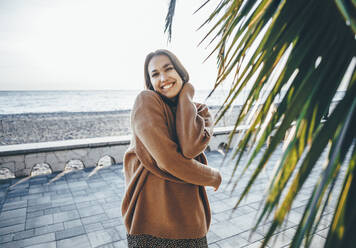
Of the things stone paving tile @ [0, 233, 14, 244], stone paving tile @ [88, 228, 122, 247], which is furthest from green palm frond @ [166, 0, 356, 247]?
stone paving tile @ [0, 233, 14, 244]

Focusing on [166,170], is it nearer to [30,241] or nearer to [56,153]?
[30,241]

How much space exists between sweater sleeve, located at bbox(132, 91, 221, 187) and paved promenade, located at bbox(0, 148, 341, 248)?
1.61m

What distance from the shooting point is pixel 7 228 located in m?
3.29

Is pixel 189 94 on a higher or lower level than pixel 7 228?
higher

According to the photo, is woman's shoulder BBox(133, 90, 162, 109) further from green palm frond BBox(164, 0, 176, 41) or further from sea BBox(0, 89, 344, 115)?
sea BBox(0, 89, 344, 115)

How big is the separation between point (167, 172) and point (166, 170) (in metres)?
0.08

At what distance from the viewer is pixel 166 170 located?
4.42 ft

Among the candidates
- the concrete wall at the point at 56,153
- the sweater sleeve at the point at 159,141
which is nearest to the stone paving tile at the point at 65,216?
the concrete wall at the point at 56,153

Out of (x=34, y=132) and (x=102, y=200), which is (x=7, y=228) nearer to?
(x=102, y=200)

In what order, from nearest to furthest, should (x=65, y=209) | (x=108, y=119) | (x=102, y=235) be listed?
(x=102, y=235), (x=65, y=209), (x=108, y=119)

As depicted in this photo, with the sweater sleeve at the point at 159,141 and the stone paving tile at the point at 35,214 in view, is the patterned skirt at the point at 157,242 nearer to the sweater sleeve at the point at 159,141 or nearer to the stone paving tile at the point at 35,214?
the sweater sleeve at the point at 159,141

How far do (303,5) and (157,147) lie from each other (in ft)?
3.35

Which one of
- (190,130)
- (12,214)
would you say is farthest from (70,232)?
(190,130)

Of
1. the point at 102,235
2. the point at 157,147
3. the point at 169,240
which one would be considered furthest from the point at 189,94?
the point at 102,235
